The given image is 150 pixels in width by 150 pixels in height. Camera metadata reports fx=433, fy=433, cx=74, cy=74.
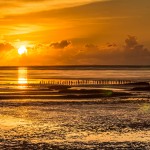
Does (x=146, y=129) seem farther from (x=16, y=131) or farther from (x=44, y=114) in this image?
(x=44, y=114)

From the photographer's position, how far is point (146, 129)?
139 feet

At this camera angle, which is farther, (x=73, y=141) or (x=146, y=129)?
(x=146, y=129)

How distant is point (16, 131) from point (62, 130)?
4400 mm

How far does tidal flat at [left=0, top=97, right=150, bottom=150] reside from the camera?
35781 mm

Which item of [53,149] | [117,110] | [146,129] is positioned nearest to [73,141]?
[53,149]

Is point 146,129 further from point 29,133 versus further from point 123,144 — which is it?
point 29,133

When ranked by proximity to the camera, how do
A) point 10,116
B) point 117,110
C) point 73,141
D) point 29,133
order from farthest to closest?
point 117,110 < point 10,116 < point 29,133 < point 73,141

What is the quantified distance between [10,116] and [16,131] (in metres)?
11.2

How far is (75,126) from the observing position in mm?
44062

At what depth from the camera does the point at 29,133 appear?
40.1m

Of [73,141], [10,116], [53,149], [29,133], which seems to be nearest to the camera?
[53,149]

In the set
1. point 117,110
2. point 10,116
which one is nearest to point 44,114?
point 10,116

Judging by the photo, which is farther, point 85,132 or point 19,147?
point 85,132

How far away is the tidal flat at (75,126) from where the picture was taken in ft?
117
